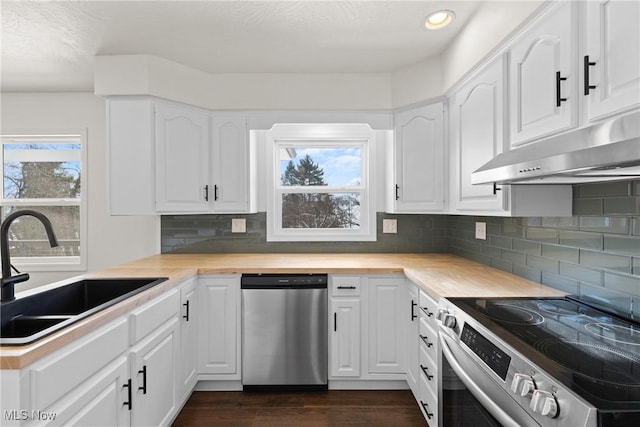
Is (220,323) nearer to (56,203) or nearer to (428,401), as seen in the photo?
(428,401)

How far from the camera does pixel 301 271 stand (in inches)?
90.3

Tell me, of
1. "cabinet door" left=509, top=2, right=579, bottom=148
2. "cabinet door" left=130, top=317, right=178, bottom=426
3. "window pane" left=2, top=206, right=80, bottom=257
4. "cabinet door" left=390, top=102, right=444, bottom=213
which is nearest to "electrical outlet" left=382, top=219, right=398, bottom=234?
"cabinet door" left=390, top=102, right=444, bottom=213

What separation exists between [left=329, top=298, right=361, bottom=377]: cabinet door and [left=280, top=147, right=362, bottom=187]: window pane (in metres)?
1.21

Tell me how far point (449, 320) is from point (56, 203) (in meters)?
3.52

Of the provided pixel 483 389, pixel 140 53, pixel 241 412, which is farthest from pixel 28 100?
pixel 483 389

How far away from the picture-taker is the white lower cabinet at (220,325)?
91.2 inches

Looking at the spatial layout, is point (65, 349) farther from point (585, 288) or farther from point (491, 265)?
point (491, 265)

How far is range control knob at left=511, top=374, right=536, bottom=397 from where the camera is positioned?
0.83 metres

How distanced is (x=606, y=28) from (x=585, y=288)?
41.7 inches

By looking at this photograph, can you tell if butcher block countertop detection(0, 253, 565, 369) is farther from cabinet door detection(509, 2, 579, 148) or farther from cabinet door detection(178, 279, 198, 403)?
cabinet door detection(509, 2, 579, 148)

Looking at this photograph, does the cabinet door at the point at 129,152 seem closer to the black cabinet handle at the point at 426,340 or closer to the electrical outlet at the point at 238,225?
the electrical outlet at the point at 238,225

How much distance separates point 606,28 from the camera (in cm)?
103

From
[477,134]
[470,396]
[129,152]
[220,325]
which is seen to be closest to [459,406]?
[470,396]

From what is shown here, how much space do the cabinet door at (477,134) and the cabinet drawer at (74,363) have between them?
1884mm
